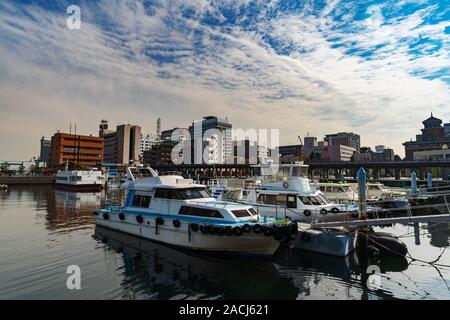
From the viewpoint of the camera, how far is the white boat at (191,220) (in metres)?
14.7

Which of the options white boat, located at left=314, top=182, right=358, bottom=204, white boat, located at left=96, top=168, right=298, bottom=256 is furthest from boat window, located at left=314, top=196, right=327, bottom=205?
white boat, located at left=314, top=182, right=358, bottom=204

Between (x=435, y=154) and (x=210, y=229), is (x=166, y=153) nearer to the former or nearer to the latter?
(x=435, y=154)

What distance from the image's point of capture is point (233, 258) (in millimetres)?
15398

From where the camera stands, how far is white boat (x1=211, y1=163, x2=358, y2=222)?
70.2 feet

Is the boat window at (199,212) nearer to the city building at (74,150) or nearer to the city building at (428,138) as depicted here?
the city building at (74,150)

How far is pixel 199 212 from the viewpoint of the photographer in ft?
54.4

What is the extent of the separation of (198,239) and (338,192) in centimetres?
2491

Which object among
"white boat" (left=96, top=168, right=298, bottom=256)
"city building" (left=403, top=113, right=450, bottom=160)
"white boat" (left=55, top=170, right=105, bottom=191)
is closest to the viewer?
"white boat" (left=96, top=168, right=298, bottom=256)

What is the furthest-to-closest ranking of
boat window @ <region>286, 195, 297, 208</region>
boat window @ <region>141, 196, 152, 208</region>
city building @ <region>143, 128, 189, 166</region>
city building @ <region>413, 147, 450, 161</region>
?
city building @ <region>143, 128, 189, 166</region> < city building @ <region>413, 147, 450, 161</region> < boat window @ <region>286, 195, 297, 208</region> < boat window @ <region>141, 196, 152, 208</region>

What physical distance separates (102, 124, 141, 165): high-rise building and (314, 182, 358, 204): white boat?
147 metres

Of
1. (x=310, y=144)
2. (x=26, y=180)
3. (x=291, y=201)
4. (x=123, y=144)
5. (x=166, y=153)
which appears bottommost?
(x=291, y=201)

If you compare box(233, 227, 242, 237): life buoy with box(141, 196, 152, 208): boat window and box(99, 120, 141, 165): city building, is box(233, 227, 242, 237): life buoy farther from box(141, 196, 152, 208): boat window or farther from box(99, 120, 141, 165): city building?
box(99, 120, 141, 165): city building

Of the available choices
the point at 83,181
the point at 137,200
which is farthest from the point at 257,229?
the point at 83,181
